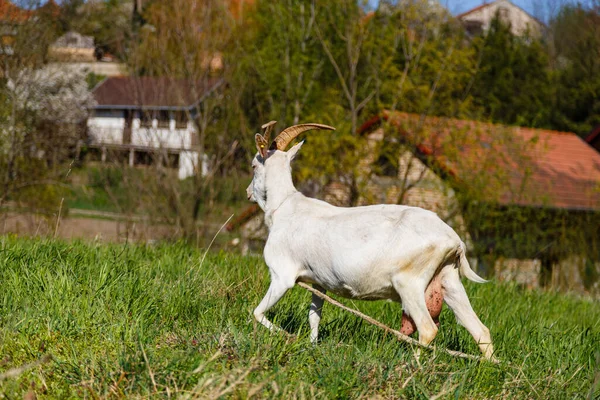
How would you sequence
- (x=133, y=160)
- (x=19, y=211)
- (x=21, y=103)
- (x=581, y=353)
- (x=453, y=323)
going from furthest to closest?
1. (x=133, y=160)
2. (x=21, y=103)
3. (x=19, y=211)
4. (x=453, y=323)
5. (x=581, y=353)

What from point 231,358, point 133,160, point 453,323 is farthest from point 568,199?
point 231,358

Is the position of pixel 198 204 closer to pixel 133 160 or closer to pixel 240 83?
pixel 133 160

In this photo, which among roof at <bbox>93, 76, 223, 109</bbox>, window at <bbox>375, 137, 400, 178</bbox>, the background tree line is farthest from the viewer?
roof at <bbox>93, 76, 223, 109</bbox>

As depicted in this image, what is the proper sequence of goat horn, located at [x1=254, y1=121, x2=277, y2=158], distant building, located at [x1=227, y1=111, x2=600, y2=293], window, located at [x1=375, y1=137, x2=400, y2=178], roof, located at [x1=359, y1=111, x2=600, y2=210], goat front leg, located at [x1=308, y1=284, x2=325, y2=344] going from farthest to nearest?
window, located at [x1=375, y1=137, x2=400, y2=178]
roof, located at [x1=359, y1=111, x2=600, y2=210]
distant building, located at [x1=227, y1=111, x2=600, y2=293]
goat horn, located at [x1=254, y1=121, x2=277, y2=158]
goat front leg, located at [x1=308, y1=284, x2=325, y2=344]

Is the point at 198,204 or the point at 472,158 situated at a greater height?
the point at 472,158

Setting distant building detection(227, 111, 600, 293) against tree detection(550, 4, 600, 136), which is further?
tree detection(550, 4, 600, 136)

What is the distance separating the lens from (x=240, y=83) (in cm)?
2528

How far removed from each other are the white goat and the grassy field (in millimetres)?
302

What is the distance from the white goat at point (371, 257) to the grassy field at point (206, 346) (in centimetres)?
30

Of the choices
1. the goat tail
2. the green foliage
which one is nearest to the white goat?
the goat tail

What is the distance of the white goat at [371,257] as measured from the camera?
497 centimetres

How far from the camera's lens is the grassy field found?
406 cm

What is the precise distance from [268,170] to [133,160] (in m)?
19.3

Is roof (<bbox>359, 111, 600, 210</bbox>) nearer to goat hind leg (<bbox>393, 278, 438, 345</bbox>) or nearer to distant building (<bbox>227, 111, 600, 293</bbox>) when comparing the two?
distant building (<bbox>227, 111, 600, 293</bbox>)
